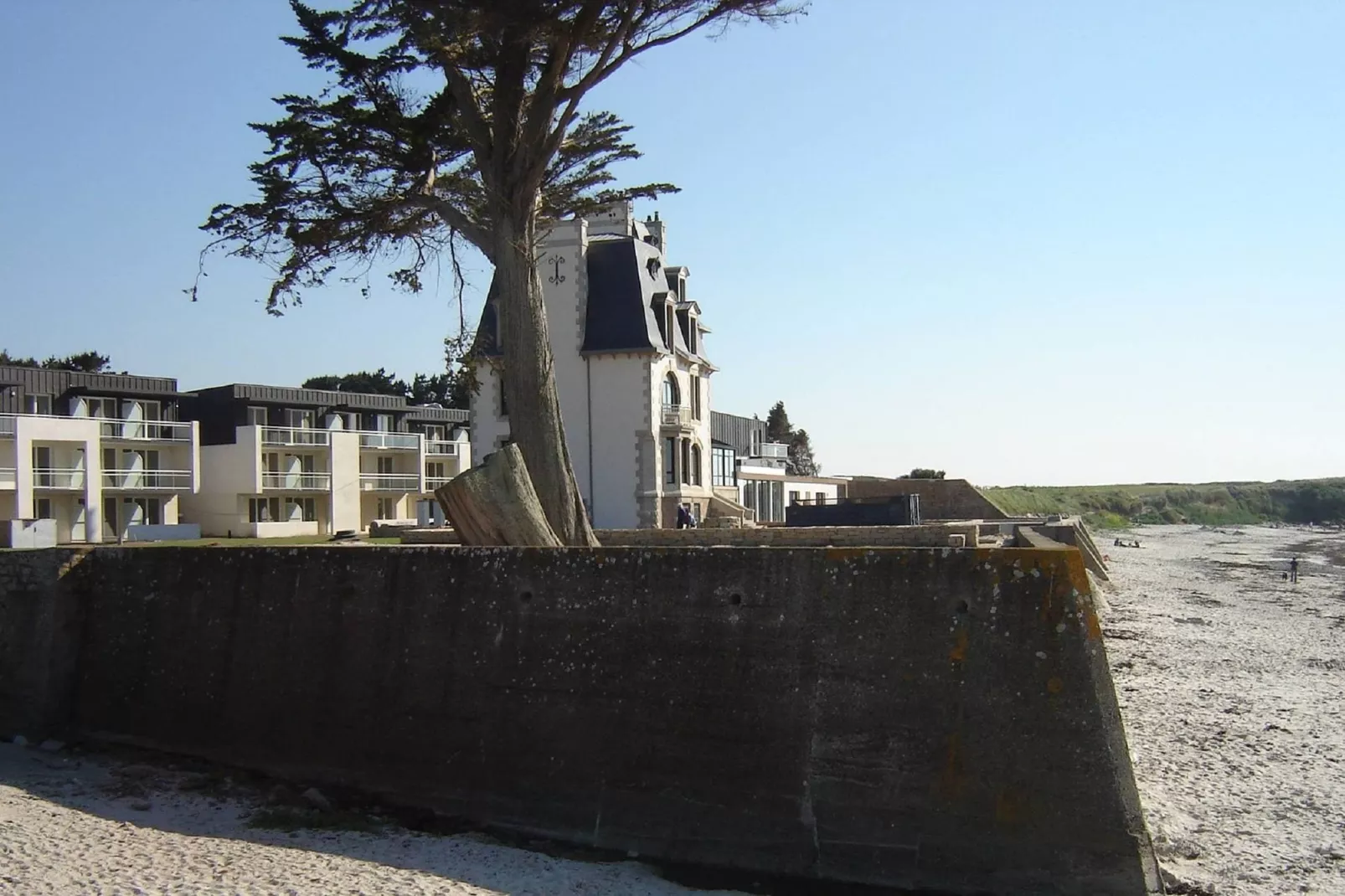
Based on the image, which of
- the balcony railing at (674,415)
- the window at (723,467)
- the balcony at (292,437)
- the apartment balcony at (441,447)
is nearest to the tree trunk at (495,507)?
the balcony railing at (674,415)

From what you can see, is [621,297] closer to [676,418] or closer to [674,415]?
[674,415]

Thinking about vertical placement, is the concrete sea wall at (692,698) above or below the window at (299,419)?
below

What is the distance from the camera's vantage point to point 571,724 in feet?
33.7

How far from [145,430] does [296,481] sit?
706 cm

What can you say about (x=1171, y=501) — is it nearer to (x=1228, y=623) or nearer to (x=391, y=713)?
(x=1228, y=623)

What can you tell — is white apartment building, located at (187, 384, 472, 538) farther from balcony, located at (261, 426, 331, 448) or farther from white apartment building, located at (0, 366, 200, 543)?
white apartment building, located at (0, 366, 200, 543)

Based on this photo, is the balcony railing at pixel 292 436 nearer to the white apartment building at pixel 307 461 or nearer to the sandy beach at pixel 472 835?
the white apartment building at pixel 307 461

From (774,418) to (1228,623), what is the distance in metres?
69.5

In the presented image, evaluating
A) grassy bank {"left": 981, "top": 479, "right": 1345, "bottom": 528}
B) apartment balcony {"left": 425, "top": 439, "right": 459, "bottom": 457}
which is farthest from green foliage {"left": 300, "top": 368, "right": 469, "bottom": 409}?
grassy bank {"left": 981, "top": 479, "right": 1345, "bottom": 528}

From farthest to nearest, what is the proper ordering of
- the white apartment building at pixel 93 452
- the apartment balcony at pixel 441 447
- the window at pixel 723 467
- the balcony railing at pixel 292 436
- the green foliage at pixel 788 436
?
the green foliage at pixel 788 436 → the apartment balcony at pixel 441 447 → the balcony railing at pixel 292 436 → the window at pixel 723 467 → the white apartment building at pixel 93 452

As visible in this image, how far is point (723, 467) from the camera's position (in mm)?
49531

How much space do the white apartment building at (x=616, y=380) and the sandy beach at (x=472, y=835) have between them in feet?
70.0

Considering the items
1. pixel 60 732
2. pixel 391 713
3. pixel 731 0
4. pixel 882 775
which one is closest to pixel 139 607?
pixel 60 732

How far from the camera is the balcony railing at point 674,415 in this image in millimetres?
38500
